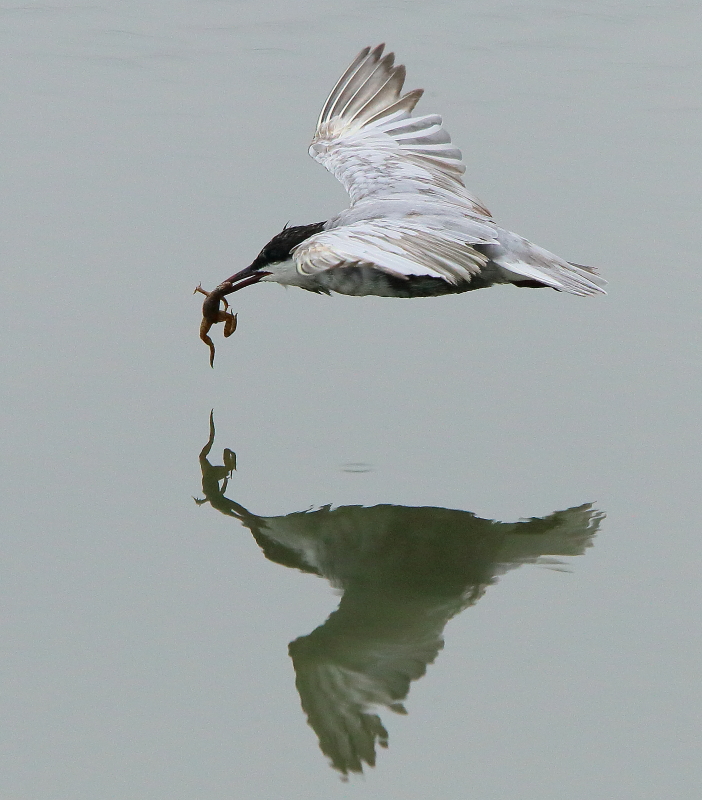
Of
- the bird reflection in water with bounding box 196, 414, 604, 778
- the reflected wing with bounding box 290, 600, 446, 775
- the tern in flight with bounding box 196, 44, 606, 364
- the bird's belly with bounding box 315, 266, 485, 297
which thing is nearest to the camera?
the reflected wing with bounding box 290, 600, 446, 775

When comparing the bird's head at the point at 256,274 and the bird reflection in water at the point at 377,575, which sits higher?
the bird's head at the point at 256,274

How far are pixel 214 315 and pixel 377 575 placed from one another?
6.86 feet

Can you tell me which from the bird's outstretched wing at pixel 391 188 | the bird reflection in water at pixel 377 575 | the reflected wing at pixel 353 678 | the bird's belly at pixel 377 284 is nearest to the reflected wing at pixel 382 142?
the bird's outstretched wing at pixel 391 188

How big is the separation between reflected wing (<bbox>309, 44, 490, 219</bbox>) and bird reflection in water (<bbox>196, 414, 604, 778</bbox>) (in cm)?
204

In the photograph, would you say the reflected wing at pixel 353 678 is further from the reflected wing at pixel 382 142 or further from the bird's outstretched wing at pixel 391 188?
the reflected wing at pixel 382 142

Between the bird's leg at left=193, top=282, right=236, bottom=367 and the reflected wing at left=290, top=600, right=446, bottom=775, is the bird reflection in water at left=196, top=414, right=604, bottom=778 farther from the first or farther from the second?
the bird's leg at left=193, top=282, right=236, bottom=367

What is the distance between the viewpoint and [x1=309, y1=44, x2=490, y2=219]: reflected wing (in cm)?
779

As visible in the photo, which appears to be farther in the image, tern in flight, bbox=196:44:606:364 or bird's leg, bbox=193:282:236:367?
bird's leg, bbox=193:282:236:367

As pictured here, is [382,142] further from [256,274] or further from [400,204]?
[256,274]

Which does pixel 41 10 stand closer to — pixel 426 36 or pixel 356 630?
pixel 426 36

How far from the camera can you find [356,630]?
538cm

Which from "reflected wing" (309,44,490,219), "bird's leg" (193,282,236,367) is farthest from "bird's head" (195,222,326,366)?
"reflected wing" (309,44,490,219)

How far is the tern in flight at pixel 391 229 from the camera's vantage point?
6145 mm

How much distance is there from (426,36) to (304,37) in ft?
3.77
